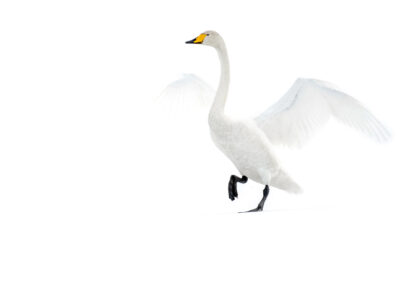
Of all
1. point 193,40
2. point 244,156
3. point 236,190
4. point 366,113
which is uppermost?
point 193,40

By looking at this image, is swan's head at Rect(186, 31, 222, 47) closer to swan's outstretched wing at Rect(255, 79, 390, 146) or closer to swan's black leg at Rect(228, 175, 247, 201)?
swan's outstretched wing at Rect(255, 79, 390, 146)

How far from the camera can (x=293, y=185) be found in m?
5.20

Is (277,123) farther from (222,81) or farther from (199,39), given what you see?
(199,39)

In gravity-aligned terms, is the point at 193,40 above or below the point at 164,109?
above

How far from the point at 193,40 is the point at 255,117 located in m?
0.71

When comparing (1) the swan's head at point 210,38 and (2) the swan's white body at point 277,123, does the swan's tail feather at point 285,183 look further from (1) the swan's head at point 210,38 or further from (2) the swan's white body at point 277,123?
(1) the swan's head at point 210,38

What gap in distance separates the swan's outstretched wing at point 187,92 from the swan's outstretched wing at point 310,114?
1.76 feet

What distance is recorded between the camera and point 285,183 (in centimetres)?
517

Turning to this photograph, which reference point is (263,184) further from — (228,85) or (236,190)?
(228,85)

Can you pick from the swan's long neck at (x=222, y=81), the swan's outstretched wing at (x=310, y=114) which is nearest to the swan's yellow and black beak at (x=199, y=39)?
the swan's long neck at (x=222, y=81)

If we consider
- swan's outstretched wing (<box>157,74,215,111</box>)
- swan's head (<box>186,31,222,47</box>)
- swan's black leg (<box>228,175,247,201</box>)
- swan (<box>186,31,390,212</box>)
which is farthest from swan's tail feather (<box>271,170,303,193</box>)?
swan's head (<box>186,31,222,47</box>)

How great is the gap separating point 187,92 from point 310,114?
3.12 ft

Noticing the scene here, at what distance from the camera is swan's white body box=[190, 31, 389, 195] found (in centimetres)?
486

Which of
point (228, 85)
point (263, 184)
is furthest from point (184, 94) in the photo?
point (263, 184)
